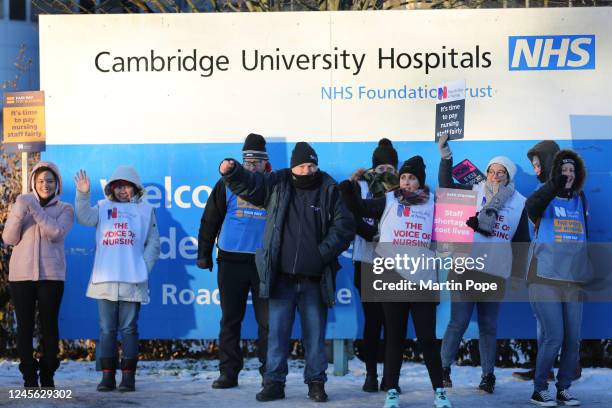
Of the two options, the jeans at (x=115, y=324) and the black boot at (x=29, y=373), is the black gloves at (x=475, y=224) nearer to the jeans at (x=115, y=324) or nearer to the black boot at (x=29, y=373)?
the jeans at (x=115, y=324)

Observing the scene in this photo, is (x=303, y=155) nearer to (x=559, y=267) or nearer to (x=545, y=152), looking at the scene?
(x=559, y=267)

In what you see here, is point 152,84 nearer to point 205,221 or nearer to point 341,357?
point 205,221

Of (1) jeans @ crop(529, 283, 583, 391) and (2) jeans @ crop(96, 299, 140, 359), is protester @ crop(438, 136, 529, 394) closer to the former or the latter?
(1) jeans @ crop(529, 283, 583, 391)

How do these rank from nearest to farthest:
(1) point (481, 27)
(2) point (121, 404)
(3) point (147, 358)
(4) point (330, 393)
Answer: (2) point (121, 404)
(4) point (330, 393)
(1) point (481, 27)
(3) point (147, 358)

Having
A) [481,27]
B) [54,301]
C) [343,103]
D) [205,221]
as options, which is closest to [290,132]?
[343,103]

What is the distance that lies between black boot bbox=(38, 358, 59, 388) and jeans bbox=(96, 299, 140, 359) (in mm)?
412

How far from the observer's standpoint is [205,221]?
9758 millimetres

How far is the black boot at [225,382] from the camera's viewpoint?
969 centimetres

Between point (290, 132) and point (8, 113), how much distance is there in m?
2.49

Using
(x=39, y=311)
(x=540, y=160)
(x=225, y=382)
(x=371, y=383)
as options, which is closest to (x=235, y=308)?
(x=225, y=382)

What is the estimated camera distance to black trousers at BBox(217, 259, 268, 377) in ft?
31.7

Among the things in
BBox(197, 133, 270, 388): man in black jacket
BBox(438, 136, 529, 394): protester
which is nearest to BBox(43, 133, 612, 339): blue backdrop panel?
BBox(197, 133, 270, 388): man in black jacket

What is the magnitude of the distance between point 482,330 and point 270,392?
1855mm

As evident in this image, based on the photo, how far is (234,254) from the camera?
962 cm
